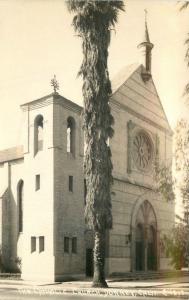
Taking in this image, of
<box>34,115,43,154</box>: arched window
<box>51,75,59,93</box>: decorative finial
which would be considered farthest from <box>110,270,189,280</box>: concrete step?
<box>51,75,59,93</box>: decorative finial

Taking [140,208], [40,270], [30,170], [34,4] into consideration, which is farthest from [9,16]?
[140,208]

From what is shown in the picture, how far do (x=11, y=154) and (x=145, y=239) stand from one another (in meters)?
11.5

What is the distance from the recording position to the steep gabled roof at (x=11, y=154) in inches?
1360

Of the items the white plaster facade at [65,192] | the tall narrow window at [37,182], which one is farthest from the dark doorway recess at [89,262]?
the tall narrow window at [37,182]

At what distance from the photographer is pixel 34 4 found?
18.9 metres

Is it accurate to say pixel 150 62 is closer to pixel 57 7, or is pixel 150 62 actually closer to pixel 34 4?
pixel 57 7

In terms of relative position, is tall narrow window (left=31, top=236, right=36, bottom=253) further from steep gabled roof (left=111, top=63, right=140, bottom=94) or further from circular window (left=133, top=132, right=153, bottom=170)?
steep gabled roof (left=111, top=63, right=140, bottom=94)

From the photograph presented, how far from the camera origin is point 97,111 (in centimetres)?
2533

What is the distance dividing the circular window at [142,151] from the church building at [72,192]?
8 cm

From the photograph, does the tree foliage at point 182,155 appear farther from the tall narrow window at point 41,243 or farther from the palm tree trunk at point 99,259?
the tall narrow window at point 41,243

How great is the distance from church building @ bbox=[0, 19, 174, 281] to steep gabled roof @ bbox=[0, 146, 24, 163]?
0.10 metres

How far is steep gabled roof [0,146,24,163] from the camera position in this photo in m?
34.5

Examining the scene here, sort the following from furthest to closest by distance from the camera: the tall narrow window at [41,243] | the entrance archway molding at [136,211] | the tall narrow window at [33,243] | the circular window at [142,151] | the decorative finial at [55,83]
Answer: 1. the circular window at [142,151]
2. the entrance archway molding at [136,211]
3. the decorative finial at [55,83]
4. the tall narrow window at [33,243]
5. the tall narrow window at [41,243]

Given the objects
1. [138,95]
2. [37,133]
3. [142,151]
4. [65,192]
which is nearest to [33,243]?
[65,192]
